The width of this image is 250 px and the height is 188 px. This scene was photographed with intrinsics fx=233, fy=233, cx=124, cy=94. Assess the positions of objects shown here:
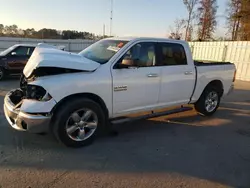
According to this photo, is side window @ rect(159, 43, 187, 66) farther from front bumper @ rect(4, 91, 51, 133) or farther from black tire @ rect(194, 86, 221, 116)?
front bumper @ rect(4, 91, 51, 133)

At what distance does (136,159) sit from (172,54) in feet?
8.38

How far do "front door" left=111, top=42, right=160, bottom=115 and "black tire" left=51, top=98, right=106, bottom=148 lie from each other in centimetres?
45

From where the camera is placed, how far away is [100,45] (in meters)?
5.00

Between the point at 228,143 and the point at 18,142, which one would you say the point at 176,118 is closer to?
the point at 228,143

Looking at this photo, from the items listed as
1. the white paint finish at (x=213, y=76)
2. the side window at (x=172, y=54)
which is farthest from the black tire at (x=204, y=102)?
the side window at (x=172, y=54)

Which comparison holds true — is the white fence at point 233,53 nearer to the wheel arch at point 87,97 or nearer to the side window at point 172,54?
the side window at point 172,54

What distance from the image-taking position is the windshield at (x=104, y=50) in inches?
170

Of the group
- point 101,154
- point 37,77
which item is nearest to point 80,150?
point 101,154

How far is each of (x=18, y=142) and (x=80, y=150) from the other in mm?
1139

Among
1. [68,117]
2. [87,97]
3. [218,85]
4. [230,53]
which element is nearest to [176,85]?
[218,85]

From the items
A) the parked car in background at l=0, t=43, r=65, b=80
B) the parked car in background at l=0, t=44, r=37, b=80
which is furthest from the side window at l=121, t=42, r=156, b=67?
the parked car in background at l=0, t=44, r=37, b=80

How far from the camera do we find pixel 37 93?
3.63 meters

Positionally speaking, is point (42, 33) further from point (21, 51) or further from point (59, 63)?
point (59, 63)

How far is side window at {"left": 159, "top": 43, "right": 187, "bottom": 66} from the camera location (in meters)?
4.93
